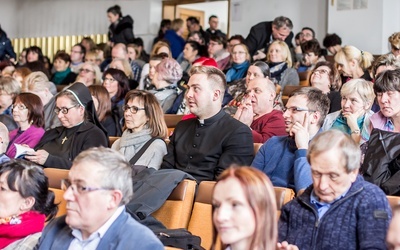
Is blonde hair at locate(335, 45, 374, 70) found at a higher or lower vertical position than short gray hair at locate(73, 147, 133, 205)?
higher

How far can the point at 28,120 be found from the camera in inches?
202

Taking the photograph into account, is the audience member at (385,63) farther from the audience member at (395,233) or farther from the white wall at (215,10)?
the white wall at (215,10)

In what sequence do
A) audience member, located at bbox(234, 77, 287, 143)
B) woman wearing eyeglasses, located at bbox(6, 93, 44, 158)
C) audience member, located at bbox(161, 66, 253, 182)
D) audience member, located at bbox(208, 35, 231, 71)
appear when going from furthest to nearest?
audience member, located at bbox(208, 35, 231, 71)
woman wearing eyeglasses, located at bbox(6, 93, 44, 158)
audience member, located at bbox(234, 77, 287, 143)
audience member, located at bbox(161, 66, 253, 182)

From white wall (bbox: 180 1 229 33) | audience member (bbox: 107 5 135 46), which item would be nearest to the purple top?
audience member (bbox: 107 5 135 46)

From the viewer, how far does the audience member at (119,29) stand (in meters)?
10.2

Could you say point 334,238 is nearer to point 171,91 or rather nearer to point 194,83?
point 194,83

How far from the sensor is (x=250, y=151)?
12.8 feet

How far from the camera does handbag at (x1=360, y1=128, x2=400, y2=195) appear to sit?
3.37m

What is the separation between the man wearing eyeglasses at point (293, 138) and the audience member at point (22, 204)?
1167 millimetres

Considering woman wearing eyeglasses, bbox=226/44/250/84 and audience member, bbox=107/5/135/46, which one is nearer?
woman wearing eyeglasses, bbox=226/44/250/84

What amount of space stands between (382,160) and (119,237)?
5.03 feet

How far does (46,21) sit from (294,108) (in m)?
9.78

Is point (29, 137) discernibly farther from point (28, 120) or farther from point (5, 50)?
point (5, 50)

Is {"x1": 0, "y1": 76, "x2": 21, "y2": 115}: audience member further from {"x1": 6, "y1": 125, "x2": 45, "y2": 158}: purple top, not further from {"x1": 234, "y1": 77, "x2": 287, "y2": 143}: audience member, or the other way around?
{"x1": 234, "y1": 77, "x2": 287, "y2": 143}: audience member
